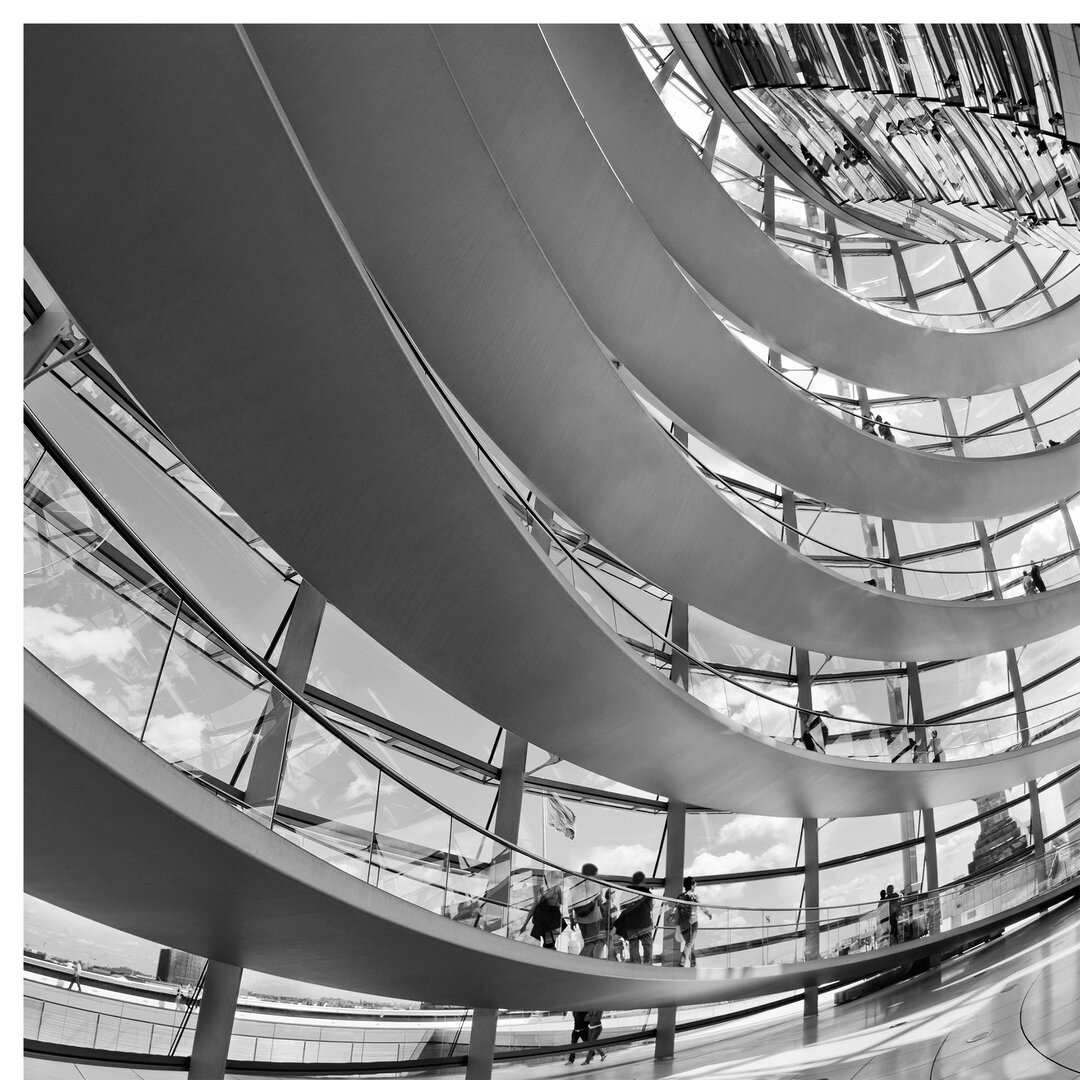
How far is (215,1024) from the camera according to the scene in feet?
25.4

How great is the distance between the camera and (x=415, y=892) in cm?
731

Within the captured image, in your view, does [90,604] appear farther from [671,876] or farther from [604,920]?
[671,876]

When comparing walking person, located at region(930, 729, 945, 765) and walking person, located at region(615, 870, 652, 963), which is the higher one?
walking person, located at region(930, 729, 945, 765)

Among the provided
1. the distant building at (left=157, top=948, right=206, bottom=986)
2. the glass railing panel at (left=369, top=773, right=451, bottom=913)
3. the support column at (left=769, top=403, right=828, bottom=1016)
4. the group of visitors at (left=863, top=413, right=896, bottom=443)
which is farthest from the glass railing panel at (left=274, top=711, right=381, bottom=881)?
the group of visitors at (left=863, top=413, right=896, bottom=443)

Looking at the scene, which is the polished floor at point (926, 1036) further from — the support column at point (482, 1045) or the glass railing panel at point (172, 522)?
the glass railing panel at point (172, 522)

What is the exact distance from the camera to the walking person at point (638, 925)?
9.86m

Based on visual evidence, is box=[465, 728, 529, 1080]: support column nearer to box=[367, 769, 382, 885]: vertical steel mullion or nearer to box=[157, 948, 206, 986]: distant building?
box=[367, 769, 382, 885]: vertical steel mullion

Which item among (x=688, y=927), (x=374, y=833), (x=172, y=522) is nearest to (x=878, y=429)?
(x=688, y=927)

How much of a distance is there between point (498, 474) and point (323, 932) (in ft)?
16.2

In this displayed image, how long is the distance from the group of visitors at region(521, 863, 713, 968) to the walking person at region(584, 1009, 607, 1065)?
3165 millimetres

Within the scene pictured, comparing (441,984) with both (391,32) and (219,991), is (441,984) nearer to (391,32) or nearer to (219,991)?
(219,991)

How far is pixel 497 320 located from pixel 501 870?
4893 millimetres

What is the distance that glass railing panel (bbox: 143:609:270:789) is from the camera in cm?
528
